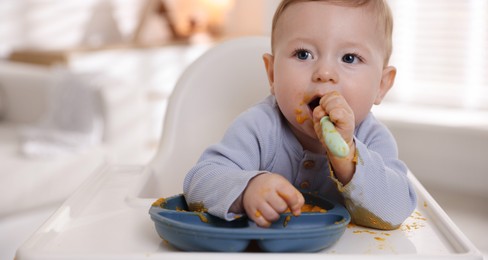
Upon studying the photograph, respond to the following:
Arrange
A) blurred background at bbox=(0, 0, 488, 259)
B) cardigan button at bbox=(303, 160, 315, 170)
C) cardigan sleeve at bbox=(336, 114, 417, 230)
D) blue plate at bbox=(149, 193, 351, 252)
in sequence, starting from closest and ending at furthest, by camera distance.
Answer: blue plate at bbox=(149, 193, 351, 252) < cardigan sleeve at bbox=(336, 114, 417, 230) < cardigan button at bbox=(303, 160, 315, 170) < blurred background at bbox=(0, 0, 488, 259)

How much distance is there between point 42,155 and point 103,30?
6.06ft

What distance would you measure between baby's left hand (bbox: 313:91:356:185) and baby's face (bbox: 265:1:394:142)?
43mm

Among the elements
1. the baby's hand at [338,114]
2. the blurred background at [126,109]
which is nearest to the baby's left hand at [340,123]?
the baby's hand at [338,114]

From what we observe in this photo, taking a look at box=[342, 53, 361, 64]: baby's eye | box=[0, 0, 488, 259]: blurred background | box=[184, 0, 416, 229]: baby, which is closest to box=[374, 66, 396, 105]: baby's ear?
box=[184, 0, 416, 229]: baby

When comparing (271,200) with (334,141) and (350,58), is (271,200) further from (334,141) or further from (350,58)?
(350,58)

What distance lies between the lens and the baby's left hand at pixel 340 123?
2.27 ft

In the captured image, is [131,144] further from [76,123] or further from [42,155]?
[42,155]

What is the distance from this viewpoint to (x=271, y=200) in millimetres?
656

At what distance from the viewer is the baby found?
0.70 meters

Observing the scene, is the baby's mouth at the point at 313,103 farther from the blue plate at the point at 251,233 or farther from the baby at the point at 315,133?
the blue plate at the point at 251,233

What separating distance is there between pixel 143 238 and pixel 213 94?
2.03 feet

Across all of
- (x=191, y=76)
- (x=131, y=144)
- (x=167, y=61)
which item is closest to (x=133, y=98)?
(x=131, y=144)

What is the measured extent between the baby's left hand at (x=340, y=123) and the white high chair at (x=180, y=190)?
76 millimetres

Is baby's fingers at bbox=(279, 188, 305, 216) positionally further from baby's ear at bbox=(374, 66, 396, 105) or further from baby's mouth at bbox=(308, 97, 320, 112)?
baby's ear at bbox=(374, 66, 396, 105)
